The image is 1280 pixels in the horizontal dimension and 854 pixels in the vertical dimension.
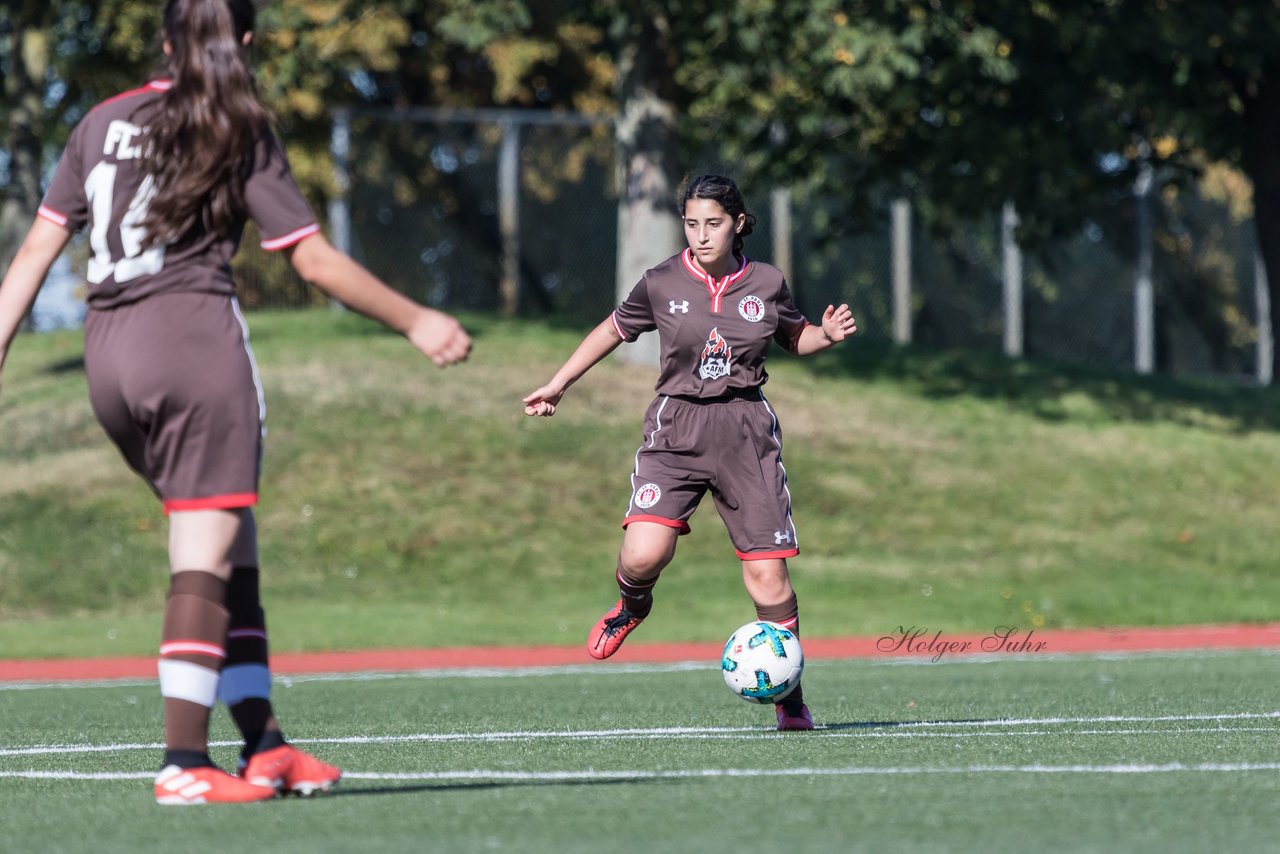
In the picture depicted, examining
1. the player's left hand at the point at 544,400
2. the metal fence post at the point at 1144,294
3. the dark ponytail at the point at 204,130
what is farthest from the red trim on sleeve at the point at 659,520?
the metal fence post at the point at 1144,294

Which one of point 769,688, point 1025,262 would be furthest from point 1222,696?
point 1025,262

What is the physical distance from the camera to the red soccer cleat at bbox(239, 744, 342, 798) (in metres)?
5.30

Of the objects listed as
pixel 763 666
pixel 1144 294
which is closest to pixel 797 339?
pixel 763 666

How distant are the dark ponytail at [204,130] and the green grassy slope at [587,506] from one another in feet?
34.3

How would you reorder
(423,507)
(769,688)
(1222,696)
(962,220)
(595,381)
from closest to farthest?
(769,688) → (1222,696) → (423,507) → (595,381) → (962,220)

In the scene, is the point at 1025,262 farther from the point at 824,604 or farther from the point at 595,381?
the point at 824,604

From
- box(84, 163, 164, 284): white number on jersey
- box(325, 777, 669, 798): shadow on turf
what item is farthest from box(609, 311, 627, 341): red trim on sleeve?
box(84, 163, 164, 284): white number on jersey

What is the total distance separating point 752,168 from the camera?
27.2 m

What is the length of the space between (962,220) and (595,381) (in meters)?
A: 6.68

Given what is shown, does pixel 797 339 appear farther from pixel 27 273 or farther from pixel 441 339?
pixel 27 273

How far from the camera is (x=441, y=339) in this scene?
16.4 feet

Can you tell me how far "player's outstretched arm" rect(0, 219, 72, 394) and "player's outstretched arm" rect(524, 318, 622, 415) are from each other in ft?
8.82

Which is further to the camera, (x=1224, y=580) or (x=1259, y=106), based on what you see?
(x=1259, y=106)

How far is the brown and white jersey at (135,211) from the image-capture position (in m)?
5.05
